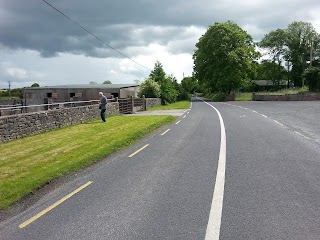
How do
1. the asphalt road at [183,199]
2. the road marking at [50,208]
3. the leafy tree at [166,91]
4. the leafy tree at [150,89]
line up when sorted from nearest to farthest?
the asphalt road at [183,199]
the road marking at [50,208]
the leafy tree at [150,89]
the leafy tree at [166,91]

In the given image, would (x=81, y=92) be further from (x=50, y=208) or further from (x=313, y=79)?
(x=50, y=208)

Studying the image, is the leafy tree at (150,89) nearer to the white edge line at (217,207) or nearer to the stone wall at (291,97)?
the stone wall at (291,97)

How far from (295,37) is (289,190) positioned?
90145 mm

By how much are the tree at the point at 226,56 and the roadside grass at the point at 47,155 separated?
48820 millimetres

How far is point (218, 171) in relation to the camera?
7617mm

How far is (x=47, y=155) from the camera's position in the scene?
404 inches

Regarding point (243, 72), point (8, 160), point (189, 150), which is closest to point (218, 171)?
point (189, 150)

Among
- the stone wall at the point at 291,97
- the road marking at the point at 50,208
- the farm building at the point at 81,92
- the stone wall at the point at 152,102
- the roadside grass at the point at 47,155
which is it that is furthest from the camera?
the stone wall at the point at 291,97

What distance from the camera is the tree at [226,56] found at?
2426 inches

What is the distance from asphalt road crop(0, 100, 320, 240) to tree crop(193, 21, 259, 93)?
5346 cm

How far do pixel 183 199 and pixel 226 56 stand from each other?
59.6 metres

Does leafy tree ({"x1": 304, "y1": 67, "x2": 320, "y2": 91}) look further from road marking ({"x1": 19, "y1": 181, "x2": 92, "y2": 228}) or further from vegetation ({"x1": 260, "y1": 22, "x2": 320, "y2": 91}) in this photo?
road marking ({"x1": 19, "y1": 181, "x2": 92, "y2": 228})

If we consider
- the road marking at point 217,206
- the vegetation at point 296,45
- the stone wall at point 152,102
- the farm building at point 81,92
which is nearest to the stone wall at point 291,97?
the stone wall at point 152,102

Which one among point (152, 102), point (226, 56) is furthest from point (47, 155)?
point (226, 56)
